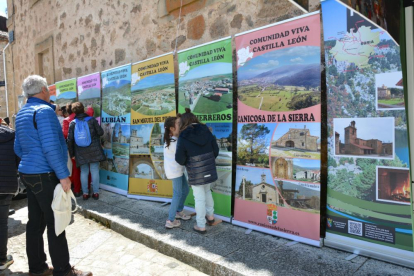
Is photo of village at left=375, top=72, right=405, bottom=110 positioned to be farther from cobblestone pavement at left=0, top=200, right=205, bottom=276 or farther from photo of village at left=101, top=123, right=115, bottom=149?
photo of village at left=101, top=123, right=115, bottom=149

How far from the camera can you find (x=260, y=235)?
3.42 m

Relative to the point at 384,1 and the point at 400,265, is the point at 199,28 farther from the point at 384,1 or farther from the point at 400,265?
the point at 400,265

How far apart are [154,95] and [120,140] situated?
1.18m

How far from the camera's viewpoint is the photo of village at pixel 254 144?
342 cm

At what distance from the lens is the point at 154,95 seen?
485cm

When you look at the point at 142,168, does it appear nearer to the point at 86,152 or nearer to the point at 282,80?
the point at 86,152

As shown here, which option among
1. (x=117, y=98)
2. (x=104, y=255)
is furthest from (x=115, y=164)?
(x=104, y=255)

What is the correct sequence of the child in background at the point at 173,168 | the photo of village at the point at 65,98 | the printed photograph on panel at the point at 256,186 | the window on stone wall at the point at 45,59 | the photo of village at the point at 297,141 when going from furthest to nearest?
the window on stone wall at the point at 45,59, the photo of village at the point at 65,98, the child in background at the point at 173,168, the printed photograph on panel at the point at 256,186, the photo of village at the point at 297,141

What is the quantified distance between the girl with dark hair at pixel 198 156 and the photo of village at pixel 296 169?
2.27 feet

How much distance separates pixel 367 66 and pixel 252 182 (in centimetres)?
163

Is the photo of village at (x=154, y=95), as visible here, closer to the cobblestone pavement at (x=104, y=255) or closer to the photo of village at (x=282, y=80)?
the photo of village at (x=282, y=80)

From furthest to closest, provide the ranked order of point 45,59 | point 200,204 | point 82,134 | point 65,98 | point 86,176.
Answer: point 45,59
point 65,98
point 86,176
point 82,134
point 200,204

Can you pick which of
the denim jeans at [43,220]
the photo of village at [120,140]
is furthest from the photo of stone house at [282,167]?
the photo of village at [120,140]

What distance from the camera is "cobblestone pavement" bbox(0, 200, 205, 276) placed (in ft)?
10.1
